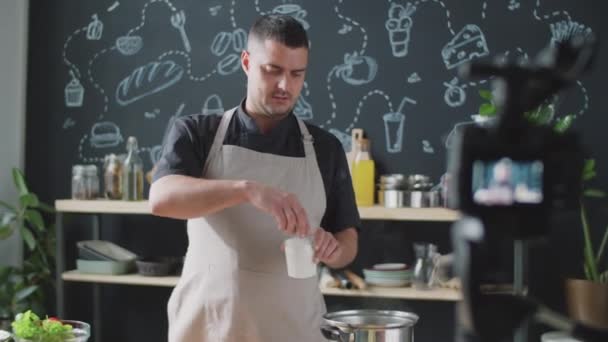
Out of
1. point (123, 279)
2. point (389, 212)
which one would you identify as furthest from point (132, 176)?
point (389, 212)

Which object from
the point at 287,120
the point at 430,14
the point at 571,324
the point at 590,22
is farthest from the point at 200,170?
the point at 590,22

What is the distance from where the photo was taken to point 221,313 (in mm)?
2162

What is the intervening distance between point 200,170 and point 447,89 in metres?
1.78

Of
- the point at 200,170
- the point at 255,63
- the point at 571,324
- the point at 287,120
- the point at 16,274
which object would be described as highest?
the point at 255,63

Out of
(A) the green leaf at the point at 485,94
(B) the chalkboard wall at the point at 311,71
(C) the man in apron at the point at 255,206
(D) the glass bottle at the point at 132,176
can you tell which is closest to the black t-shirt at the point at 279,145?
(C) the man in apron at the point at 255,206

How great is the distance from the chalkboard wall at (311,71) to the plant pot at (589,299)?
1.25 feet

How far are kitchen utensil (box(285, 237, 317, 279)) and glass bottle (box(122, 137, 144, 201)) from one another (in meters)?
2.03

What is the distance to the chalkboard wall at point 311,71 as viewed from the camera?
140 inches

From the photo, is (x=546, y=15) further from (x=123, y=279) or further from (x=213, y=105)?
(x=123, y=279)

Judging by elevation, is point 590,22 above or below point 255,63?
above

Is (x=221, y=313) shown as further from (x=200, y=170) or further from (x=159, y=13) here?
(x=159, y=13)

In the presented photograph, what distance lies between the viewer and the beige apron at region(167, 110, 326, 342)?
2.16 m

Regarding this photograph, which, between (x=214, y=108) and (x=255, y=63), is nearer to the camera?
(x=255, y=63)

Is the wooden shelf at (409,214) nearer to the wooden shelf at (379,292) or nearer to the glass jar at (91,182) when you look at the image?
the wooden shelf at (379,292)
